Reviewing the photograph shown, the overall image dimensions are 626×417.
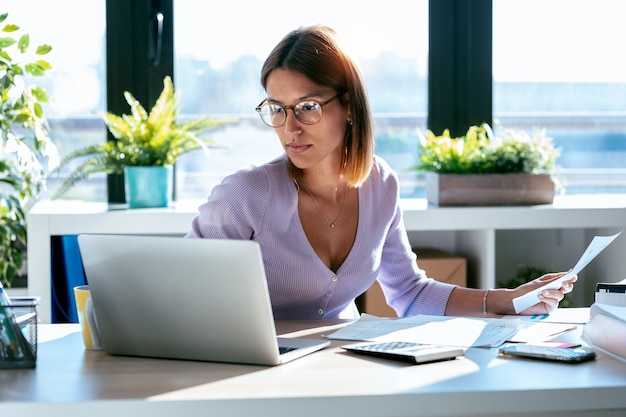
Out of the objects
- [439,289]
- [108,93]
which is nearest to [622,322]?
[439,289]

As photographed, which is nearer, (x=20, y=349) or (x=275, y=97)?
(x=20, y=349)

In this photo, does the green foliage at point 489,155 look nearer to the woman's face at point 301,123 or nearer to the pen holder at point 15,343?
the woman's face at point 301,123

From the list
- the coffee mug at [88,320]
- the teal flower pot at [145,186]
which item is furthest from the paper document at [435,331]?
the teal flower pot at [145,186]

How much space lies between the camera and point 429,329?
65.2 inches

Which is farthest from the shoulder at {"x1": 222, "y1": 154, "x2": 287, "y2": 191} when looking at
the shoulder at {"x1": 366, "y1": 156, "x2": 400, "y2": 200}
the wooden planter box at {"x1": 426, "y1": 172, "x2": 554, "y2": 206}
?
the wooden planter box at {"x1": 426, "y1": 172, "x2": 554, "y2": 206}

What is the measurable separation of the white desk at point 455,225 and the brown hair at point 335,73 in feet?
2.91

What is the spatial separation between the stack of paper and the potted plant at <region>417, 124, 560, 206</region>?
1623 mm

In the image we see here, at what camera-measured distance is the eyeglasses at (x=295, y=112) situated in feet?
6.54

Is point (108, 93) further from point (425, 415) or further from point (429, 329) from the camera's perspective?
point (425, 415)

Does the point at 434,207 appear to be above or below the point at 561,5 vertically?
below

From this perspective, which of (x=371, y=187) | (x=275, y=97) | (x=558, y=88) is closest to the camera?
(x=275, y=97)

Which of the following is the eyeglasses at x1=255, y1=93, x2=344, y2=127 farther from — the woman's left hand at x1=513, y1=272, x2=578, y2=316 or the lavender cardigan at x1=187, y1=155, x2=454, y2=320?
the woman's left hand at x1=513, y1=272, x2=578, y2=316

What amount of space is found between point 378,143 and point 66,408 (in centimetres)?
263

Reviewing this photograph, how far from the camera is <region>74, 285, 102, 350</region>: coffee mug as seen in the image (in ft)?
4.98
